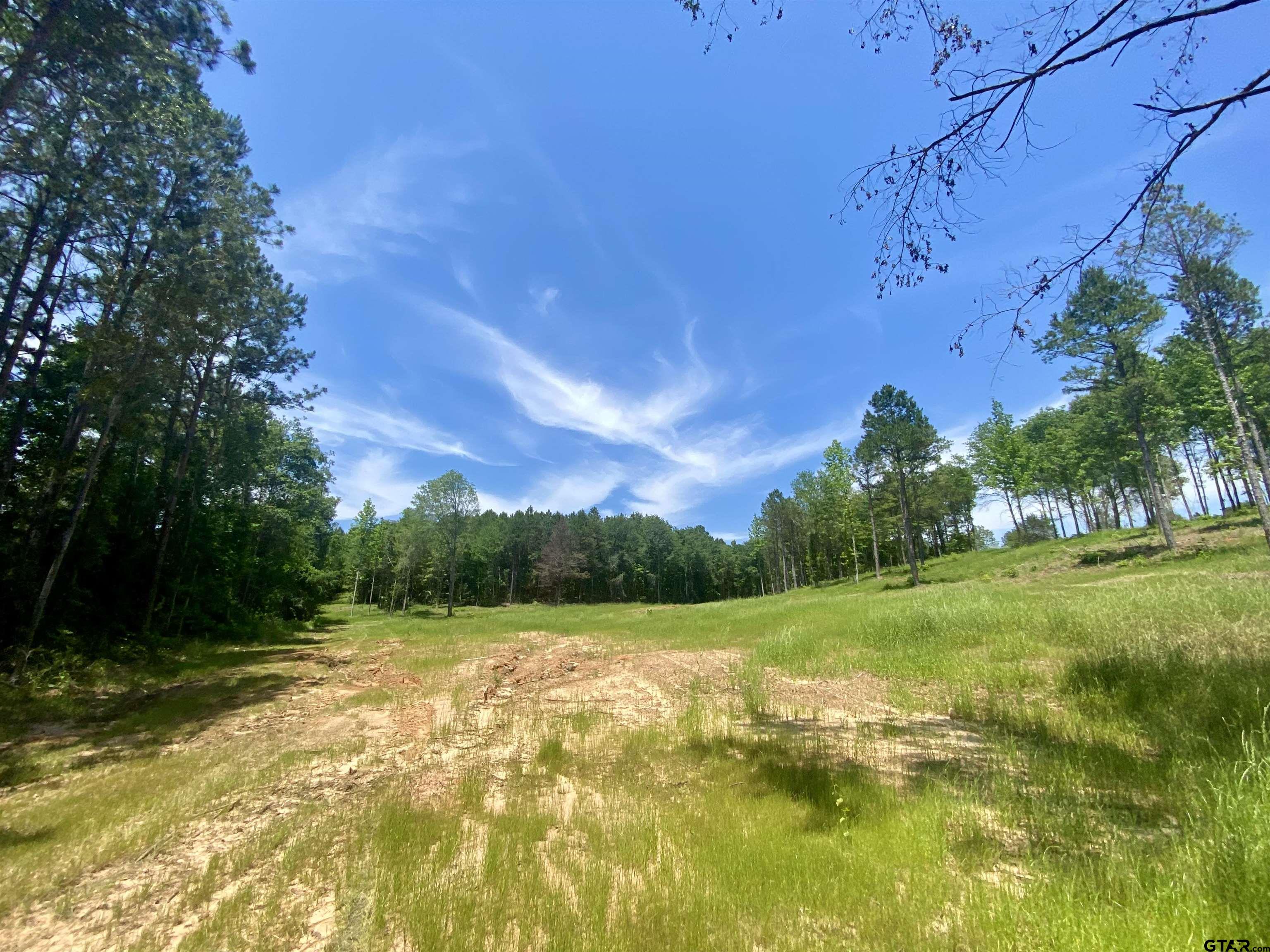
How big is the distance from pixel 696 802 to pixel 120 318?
73.9 feet

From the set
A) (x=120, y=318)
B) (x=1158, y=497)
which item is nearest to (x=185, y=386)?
(x=120, y=318)

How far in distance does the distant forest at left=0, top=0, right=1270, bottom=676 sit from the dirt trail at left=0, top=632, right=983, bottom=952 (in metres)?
7.58

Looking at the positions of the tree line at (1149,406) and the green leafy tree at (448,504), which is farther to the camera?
the green leafy tree at (448,504)

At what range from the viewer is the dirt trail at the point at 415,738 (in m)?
4.11

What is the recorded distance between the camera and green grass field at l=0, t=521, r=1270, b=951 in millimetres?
3543

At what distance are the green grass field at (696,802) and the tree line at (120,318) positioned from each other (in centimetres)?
671

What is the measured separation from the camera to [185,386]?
2167 cm

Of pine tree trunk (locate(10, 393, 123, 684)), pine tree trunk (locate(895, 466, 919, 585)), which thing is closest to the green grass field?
pine tree trunk (locate(10, 393, 123, 684))

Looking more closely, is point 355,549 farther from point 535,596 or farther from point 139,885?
point 139,885

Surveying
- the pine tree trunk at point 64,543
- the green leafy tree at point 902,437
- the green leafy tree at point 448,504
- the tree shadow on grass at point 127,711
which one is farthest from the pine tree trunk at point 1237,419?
the green leafy tree at point 448,504

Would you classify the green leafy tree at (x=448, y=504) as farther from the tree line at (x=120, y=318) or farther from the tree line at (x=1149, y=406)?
the tree line at (x=1149, y=406)

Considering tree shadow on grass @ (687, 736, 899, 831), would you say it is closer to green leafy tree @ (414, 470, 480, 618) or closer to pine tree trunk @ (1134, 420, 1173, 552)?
pine tree trunk @ (1134, 420, 1173, 552)

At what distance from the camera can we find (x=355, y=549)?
58.7 metres

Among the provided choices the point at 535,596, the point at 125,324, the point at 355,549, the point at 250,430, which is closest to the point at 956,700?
the point at 125,324
